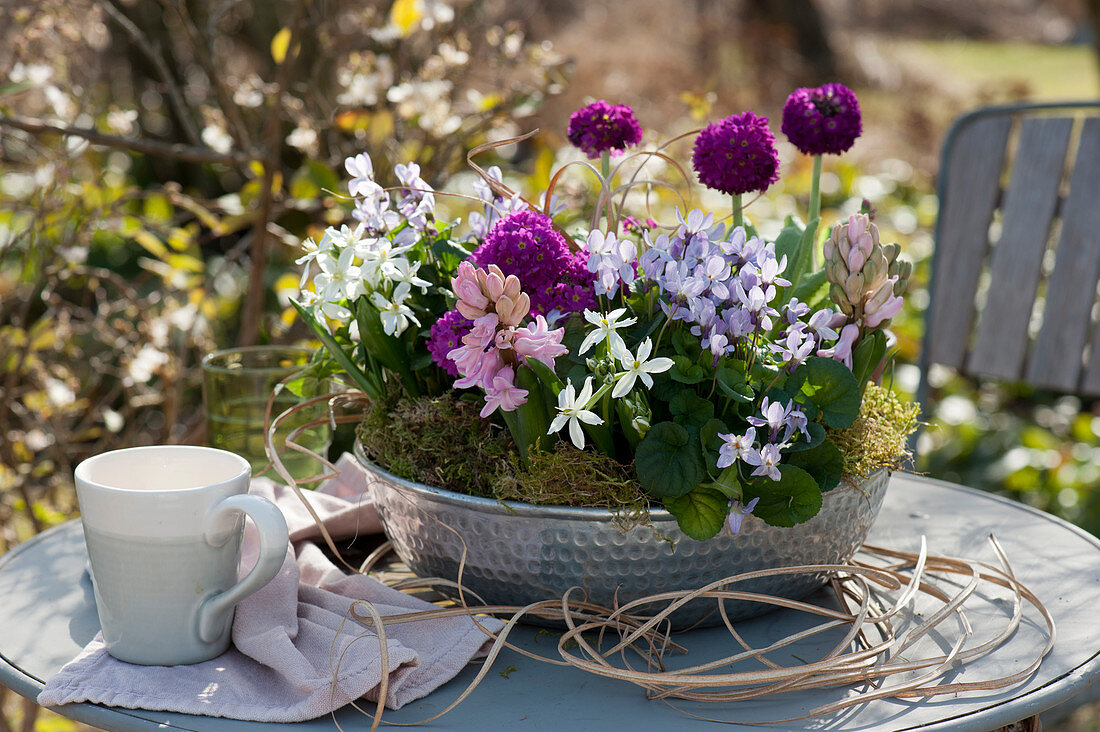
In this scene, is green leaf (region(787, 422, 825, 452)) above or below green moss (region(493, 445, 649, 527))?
above

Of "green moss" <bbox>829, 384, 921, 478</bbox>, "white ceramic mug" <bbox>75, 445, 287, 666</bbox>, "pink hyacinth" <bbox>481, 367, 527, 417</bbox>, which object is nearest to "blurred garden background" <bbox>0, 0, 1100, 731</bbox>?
"green moss" <bbox>829, 384, 921, 478</bbox>

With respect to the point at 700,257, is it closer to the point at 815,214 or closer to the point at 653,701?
the point at 815,214

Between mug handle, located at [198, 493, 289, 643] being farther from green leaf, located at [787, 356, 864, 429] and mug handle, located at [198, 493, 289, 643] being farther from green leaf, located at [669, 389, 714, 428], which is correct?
green leaf, located at [787, 356, 864, 429]

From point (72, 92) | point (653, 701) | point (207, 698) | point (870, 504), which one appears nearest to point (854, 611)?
point (870, 504)

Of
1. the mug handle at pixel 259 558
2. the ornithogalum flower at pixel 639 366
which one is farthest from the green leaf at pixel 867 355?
the mug handle at pixel 259 558

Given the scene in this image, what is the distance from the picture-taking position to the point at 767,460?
777 millimetres

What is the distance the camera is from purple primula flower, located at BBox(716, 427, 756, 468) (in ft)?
2.53

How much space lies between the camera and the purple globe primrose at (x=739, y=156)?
910 millimetres

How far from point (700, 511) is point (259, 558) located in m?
0.35

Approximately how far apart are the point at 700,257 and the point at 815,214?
0.25 meters

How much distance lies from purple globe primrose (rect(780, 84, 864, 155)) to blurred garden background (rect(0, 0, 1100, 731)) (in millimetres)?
292

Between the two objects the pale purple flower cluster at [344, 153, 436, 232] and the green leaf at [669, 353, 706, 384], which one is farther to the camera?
the pale purple flower cluster at [344, 153, 436, 232]

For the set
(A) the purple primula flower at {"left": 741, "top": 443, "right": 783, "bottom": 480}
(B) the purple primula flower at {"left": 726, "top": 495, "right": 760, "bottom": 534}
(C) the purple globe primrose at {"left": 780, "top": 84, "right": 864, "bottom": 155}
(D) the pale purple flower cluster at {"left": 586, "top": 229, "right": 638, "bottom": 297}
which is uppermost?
(C) the purple globe primrose at {"left": 780, "top": 84, "right": 864, "bottom": 155}

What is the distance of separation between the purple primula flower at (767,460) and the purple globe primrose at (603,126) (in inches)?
14.3
